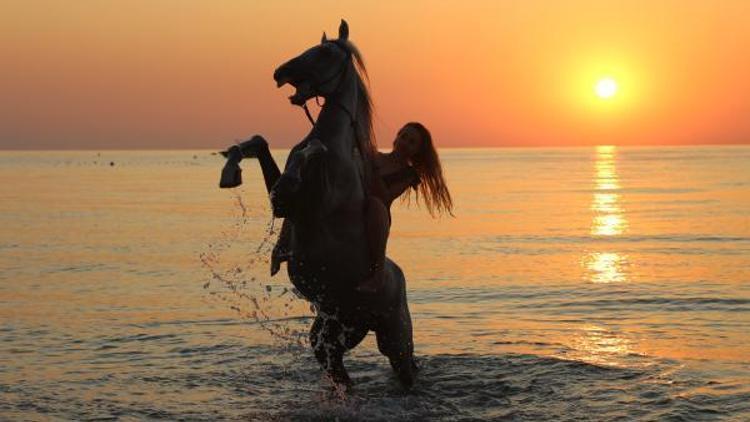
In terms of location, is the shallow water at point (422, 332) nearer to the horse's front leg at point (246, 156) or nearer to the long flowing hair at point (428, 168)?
the horse's front leg at point (246, 156)

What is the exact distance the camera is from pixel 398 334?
10.0m

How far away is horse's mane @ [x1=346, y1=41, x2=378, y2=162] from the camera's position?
340 inches

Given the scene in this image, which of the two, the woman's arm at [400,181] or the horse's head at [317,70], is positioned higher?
the horse's head at [317,70]

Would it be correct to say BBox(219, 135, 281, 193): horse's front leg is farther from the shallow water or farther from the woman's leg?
the woman's leg

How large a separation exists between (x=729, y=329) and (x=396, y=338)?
664 centimetres

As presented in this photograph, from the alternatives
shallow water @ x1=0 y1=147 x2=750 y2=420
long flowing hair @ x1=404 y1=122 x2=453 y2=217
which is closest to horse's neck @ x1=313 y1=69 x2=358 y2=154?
shallow water @ x1=0 y1=147 x2=750 y2=420

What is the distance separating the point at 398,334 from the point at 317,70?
3184mm

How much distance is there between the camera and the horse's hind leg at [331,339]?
980cm

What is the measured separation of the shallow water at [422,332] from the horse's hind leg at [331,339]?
0.50m

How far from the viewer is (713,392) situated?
10695 millimetres

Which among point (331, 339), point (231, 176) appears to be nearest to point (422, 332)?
point (331, 339)

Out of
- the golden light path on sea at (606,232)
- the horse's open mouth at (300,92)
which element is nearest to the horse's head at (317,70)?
the horse's open mouth at (300,92)

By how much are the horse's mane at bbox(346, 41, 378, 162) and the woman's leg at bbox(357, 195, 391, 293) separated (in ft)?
1.50

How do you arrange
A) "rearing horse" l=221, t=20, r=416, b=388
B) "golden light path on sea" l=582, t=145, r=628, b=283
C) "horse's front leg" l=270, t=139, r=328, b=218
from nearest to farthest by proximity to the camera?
"horse's front leg" l=270, t=139, r=328, b=218, "rearing horse" l=221, t=20, r=416, b=388, "golden light path on sea" l=582, t=145, r=628, b=283
